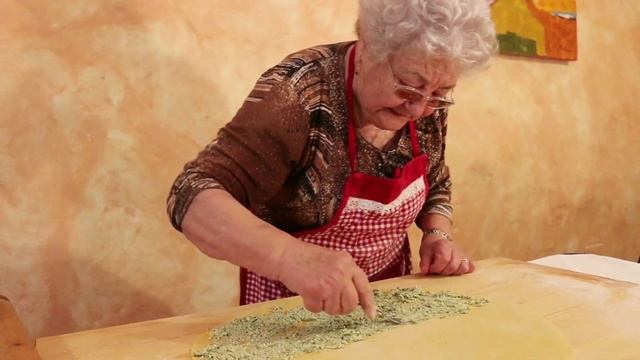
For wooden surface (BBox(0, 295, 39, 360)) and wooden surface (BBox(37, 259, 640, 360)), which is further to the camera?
wooden surface (BBox(37, 259, 640, 360))

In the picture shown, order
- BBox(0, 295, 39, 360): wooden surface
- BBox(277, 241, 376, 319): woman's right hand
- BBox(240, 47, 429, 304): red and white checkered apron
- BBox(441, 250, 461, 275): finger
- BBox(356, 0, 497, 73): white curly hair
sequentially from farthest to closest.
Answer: BBox(441, 250, 461, 275): finger < BBox(240, 47, 429, 304): red and white checkered apron < BBox(356, 0, 497, 73): white curly hair < BBox(277, 241, 376, 319): woman's right hand < BBox(0, 295, 39, 360): wooden surface

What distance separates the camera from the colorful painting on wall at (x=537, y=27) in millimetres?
2486

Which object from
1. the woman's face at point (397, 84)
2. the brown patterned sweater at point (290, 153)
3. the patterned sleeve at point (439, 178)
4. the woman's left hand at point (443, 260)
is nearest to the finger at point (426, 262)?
the woman's left hand at point (443, 260)

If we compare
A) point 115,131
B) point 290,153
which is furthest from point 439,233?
point 115,131

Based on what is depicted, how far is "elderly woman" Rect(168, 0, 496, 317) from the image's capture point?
0.99 m

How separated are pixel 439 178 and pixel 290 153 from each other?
50 cm

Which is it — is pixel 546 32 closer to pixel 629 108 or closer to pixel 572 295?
pixel 629 108

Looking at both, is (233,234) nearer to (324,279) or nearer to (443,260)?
(324,279)

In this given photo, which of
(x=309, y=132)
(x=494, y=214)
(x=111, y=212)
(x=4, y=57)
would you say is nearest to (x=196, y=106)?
(x=111, y=212)

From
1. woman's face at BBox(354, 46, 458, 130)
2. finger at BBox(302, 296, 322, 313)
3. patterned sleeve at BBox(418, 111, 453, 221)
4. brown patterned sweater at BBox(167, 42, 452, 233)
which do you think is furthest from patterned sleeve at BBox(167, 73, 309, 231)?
patterned sleeve at BBox(418, 111, 453, 221)

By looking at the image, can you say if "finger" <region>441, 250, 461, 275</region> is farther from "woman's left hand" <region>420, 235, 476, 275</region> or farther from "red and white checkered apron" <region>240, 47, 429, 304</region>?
"red and white checkered apron" <region>240, 47, 429, 304</region>

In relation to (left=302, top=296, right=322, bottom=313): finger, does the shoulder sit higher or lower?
higher

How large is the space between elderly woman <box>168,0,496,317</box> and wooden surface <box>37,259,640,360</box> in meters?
0.10

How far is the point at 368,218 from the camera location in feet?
4.23
